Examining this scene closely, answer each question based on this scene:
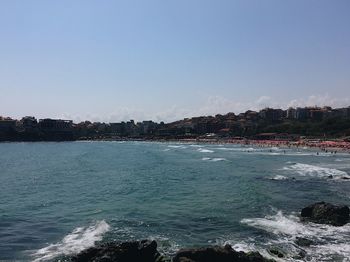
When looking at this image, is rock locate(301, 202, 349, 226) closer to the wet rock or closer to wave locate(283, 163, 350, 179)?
the wet rock

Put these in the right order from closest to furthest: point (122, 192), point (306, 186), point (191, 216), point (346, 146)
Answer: point (191, 216) < point (122, 192) < point (306, 186) < point (346, 146)

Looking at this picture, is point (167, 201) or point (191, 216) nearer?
point (191, 216)

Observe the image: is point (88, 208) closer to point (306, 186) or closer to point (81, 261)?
point (81, 261)

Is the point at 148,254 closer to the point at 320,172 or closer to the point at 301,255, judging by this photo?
the point at 301,255

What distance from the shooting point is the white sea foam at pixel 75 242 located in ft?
65.2

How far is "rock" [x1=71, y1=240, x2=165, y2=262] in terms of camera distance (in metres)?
17.2

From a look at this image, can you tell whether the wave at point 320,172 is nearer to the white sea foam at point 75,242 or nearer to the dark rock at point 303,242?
the dark rock at point 303,242

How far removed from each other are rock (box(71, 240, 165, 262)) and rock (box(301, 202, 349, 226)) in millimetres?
12778

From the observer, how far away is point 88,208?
102 ft

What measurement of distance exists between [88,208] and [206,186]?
14.4 meters

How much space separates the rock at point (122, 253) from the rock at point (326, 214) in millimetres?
12778

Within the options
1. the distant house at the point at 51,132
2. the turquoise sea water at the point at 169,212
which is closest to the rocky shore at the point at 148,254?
the turquoise sea water at the point at 169,212

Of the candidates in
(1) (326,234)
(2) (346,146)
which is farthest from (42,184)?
(2) (346,146)

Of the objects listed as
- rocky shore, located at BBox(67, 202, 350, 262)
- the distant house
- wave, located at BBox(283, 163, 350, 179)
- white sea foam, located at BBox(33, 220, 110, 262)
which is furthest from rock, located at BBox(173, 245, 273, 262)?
the distant house
